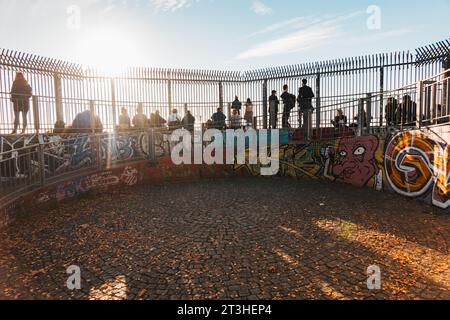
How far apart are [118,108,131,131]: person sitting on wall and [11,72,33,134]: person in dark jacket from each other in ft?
9.96

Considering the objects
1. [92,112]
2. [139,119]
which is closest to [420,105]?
[139,119]

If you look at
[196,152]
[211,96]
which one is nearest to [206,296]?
[196,152]

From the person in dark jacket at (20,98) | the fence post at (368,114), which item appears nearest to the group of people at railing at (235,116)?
the person in dark jacket at (20,98)

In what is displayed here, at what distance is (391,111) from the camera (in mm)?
9539

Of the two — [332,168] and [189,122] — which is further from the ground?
[189,122]

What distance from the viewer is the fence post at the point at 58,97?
10435 millimetres

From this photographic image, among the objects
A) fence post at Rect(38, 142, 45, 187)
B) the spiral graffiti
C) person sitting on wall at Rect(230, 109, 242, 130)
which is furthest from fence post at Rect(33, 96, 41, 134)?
the spiral graffiti

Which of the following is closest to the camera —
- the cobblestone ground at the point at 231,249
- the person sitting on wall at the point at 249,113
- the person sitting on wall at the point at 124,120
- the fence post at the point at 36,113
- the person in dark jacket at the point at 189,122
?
the cobblestone ground at the point at 231,249

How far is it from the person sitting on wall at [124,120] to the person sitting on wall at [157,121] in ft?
3.45

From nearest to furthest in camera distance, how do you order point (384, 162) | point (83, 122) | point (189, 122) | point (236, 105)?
point (384, 162) < point (83, 122) < point (189, 122) < point (236, 105)

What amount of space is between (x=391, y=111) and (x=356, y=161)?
6.36 ft

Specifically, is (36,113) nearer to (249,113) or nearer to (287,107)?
(249,113)

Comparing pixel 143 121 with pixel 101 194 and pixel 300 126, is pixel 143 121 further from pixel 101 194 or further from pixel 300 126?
pixel 300 126

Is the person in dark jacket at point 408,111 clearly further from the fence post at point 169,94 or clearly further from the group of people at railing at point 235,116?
the fence post at point 169,94
